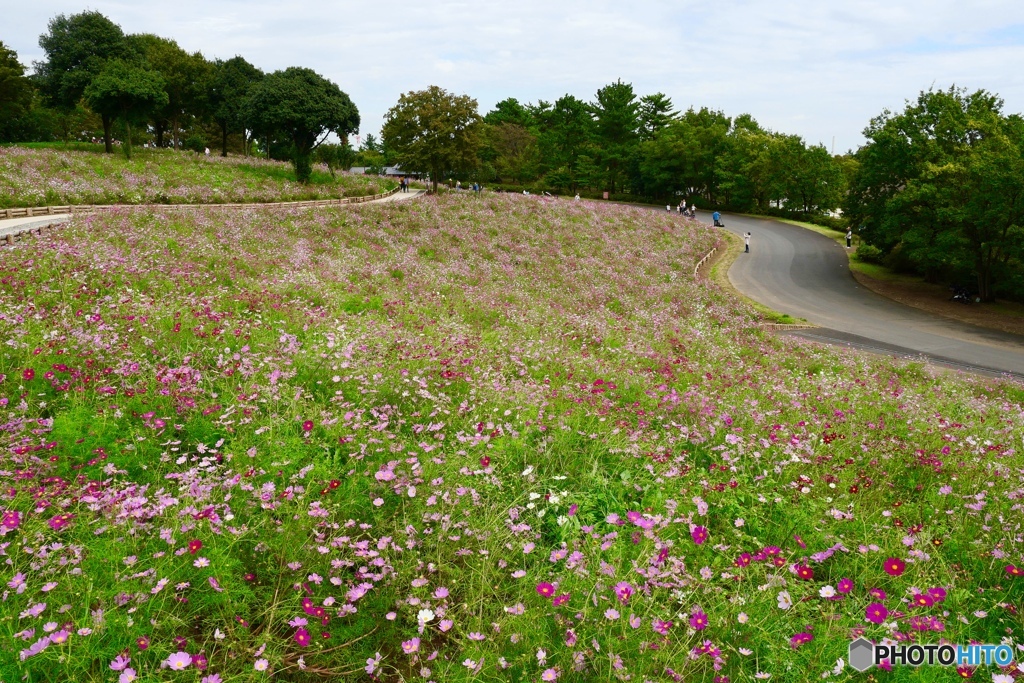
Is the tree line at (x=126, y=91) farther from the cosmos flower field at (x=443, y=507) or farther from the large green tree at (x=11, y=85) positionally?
the cosmos flower field at (x=443, y=507)

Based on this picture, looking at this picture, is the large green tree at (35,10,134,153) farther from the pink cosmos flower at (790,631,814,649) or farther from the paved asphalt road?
the pink cosmos flower at (790,631,814,649)

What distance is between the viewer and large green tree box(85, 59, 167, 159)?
3822 cm

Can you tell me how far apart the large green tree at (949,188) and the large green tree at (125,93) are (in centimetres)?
4855

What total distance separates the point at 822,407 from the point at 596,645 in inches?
327

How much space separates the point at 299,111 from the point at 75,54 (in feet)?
57.4

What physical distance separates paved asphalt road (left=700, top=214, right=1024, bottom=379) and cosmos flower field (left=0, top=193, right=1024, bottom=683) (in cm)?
1384

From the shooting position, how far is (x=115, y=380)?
6586mm

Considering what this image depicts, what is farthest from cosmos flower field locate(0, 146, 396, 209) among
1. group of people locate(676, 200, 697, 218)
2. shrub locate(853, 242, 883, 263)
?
shrub locate(853, 242, 883, 263)

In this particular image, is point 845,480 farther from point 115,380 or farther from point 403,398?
point 115,380

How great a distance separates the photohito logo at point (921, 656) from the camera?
359 cm

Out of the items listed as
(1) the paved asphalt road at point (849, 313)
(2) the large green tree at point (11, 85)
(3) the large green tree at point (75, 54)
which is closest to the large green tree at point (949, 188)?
(1) the paved asphalt road at point (849, 313)

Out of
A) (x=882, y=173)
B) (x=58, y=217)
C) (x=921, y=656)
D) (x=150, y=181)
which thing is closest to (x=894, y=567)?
(x=921, y=656)

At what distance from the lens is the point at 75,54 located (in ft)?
139

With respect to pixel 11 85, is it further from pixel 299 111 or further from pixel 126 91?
pixel 299 111
